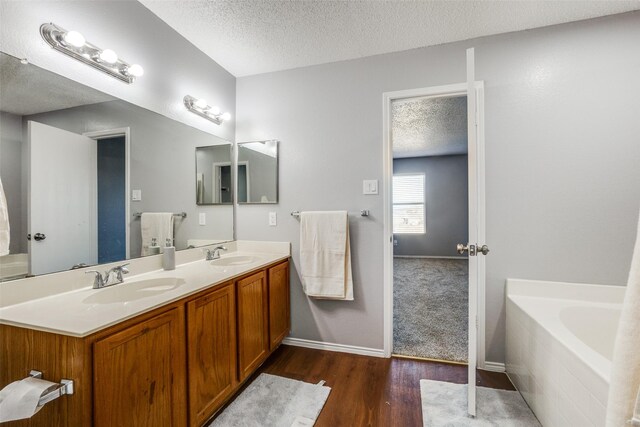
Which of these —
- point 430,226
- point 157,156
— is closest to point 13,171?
point 157,156

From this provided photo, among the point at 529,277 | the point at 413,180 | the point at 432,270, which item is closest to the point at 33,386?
the point at 529,277

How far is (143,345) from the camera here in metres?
1.00

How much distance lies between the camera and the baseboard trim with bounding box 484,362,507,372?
1.84 m

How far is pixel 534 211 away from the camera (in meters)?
1.77

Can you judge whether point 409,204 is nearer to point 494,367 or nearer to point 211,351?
point 494,367

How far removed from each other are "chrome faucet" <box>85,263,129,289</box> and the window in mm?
5328

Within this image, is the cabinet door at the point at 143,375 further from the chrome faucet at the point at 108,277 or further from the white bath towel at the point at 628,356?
the white bath towel at the point at 628,356

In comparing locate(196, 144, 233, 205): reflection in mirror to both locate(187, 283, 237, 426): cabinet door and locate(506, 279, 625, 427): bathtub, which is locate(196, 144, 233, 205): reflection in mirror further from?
locate(506, 279, 625, 427): bathtub

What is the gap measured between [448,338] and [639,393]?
1918 millimetres

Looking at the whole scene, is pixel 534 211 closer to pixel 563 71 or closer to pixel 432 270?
pixel 563 71

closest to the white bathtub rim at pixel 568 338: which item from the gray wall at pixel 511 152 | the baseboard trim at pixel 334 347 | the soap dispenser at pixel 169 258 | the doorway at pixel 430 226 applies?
the gray wall at pixel 511 152

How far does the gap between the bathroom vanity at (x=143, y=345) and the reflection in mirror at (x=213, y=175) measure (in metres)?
0.61

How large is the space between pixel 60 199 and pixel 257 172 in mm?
1303

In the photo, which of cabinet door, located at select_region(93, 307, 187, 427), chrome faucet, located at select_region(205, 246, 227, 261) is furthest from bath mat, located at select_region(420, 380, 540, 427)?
chrome faucet, located at select_region(205, 246, 227, 261)
